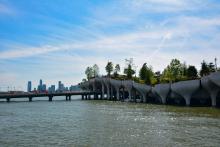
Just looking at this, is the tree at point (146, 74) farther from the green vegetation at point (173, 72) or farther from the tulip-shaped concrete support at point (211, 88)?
the tulip-shaped concrete support at point (211, 88)

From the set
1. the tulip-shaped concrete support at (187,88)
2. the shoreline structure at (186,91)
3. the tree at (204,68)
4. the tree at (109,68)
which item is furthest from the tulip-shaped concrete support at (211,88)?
the tree at (109,68)

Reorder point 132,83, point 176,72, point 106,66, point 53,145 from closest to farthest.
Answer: point 53,145, point 176,72, point 132,83, point 106,66

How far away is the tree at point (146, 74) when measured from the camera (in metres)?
123

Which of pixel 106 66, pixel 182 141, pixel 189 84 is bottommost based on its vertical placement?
pixel 182 141

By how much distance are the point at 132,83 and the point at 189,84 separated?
1481 inches

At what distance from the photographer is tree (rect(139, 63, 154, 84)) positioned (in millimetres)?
122869

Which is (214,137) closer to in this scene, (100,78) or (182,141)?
(182,141)

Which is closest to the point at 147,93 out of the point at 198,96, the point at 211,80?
the point at 198,96

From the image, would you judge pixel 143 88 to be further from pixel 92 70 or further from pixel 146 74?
pixel 92 70

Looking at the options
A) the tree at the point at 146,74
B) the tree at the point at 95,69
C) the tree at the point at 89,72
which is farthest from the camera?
the tree at the point at 89,72

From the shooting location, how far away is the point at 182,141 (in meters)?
31.7

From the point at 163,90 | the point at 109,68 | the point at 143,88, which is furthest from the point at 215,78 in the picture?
the point at 109,68

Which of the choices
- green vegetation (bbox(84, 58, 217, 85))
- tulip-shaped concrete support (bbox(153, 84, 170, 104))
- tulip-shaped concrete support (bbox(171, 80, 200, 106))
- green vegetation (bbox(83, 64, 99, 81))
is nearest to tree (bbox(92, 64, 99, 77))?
green vegetation (bbox(83, 64, 99, 81))

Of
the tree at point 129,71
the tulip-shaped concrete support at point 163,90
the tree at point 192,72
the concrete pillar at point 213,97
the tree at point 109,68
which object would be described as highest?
the tree at point 109,68
